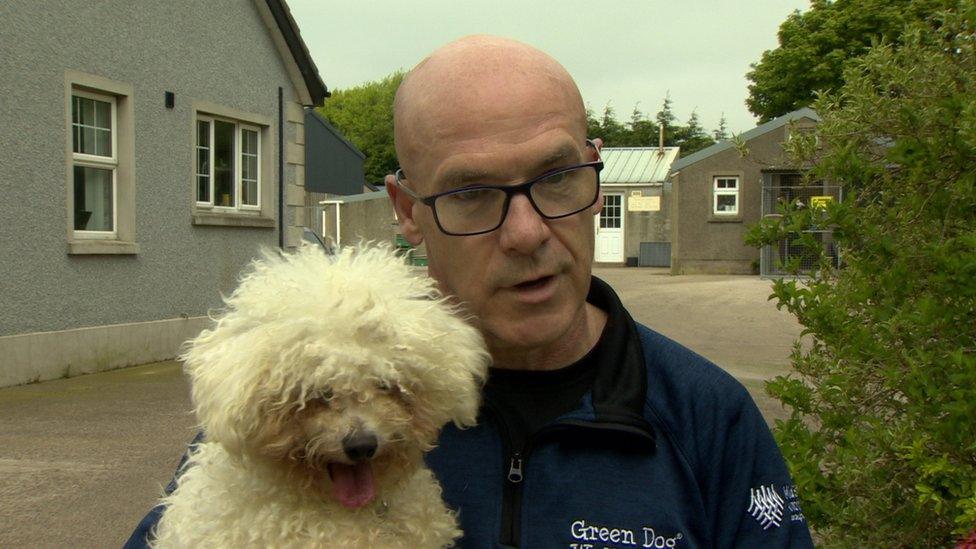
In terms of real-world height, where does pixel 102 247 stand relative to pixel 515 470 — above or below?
above

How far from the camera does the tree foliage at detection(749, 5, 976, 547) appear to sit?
3.06 meters

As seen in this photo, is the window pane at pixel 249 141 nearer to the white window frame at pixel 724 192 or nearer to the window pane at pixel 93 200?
the window pane at pixel 93 200

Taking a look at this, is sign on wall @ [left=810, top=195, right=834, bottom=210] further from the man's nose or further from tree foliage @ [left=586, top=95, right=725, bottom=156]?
tree foliage @ [left=586, top=95, right=725, bottom=156]

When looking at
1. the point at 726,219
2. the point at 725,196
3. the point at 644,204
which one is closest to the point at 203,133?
the point at 726,219

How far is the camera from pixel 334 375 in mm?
1898

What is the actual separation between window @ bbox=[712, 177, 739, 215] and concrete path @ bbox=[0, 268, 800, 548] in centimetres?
1953

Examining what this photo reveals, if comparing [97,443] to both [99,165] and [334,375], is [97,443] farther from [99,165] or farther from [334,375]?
[334,375]

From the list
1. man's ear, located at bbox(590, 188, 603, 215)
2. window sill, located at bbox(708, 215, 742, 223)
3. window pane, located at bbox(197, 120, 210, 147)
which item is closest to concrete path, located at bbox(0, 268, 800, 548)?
man's ear, located at bbox(590, 188, 603, 215)

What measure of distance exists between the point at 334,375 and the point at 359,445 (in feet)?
0.47

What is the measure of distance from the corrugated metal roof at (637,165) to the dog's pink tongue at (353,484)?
4267cm

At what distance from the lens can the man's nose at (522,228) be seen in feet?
7.02

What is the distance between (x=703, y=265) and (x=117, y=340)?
26.1 meters

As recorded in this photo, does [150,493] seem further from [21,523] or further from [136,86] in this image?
[136,86]

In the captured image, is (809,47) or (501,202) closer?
(501,202)
